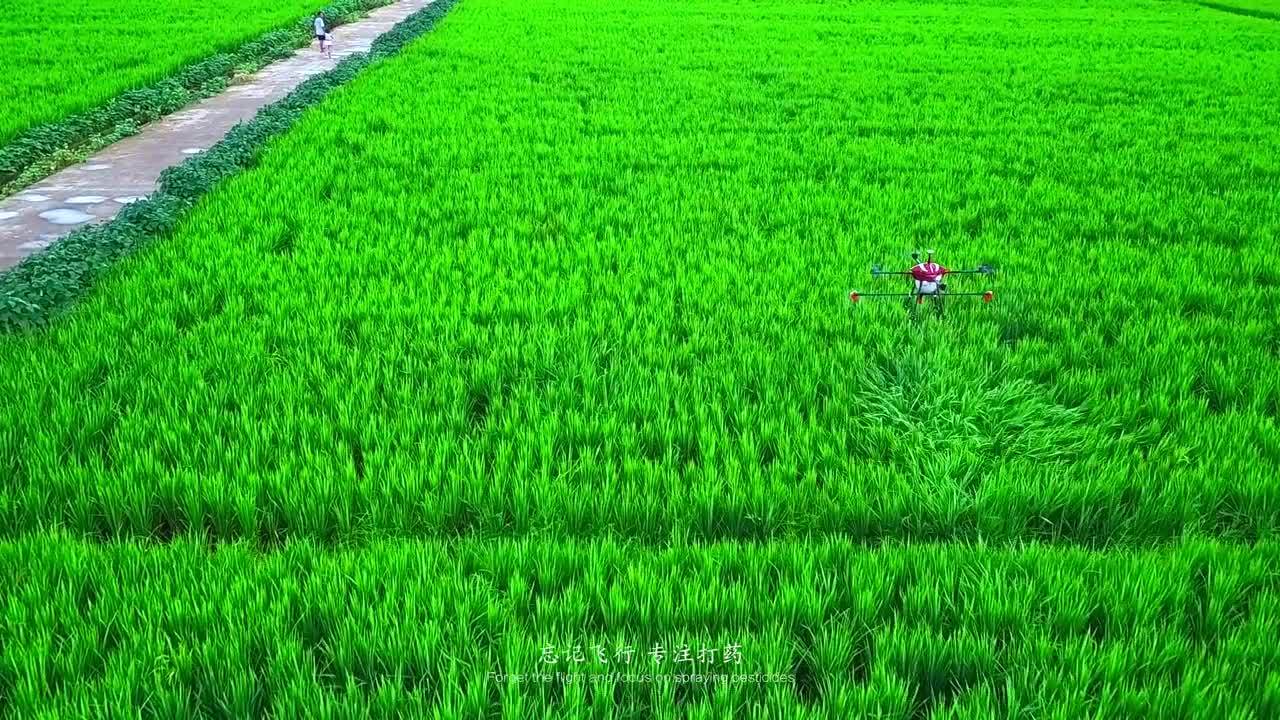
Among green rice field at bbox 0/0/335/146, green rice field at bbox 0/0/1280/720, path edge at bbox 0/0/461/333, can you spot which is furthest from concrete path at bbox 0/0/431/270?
green rice field at bbox 0/0/1280/720

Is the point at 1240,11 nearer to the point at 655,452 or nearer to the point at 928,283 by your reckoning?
the point at 928,283

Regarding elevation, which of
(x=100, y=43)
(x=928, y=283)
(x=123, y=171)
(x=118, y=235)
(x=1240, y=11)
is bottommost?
(x=928, y=283)

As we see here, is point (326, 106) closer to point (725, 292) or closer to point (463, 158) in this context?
point (463, 158)

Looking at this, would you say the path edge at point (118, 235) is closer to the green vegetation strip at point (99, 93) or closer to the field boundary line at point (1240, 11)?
the green vegetation strip at point (99, 93)

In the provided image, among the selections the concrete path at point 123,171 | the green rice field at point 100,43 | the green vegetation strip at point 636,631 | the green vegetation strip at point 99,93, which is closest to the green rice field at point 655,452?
the green vegetation strip at point 636,631

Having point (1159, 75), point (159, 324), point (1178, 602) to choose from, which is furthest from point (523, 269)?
point (1159, 75)

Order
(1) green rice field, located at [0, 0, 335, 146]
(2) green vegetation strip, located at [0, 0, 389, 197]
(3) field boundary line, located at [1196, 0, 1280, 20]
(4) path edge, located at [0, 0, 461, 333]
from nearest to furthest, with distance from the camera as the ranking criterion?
(4) path edge, located at [0, 0, 461, 333] → (2) green vegetation strip, located at [0, 0, 389, 197] → (1) green rice field, located at [0, 0, 335, 146] → (3) field boundary line, located at [1196, 0, 1280, 20]

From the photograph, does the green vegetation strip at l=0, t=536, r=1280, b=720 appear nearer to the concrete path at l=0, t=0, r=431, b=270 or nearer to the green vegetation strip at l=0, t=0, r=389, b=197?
the concrete path at l=0, t=0, r=431, b=270

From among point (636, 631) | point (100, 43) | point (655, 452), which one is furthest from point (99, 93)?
point (636, 631)
